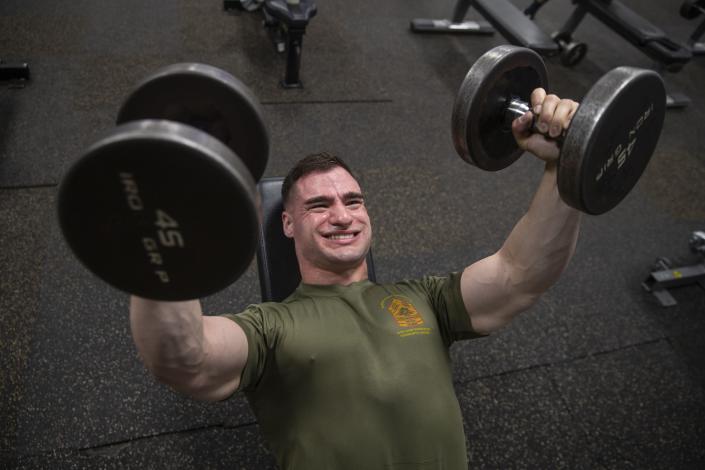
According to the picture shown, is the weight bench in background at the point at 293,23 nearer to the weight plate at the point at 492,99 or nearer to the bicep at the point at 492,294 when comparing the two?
the weight plate at the point at 492,99

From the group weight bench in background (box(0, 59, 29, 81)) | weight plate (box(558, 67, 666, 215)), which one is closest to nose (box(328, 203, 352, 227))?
weight plate (box(558, 67, 666, 215))

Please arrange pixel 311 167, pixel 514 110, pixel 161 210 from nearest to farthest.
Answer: pixel 161 210, pixel 514 110, pixel 311 167

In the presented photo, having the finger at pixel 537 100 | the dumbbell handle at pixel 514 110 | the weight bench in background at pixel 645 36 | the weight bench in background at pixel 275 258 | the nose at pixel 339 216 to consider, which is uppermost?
the finger at pixel 537 100

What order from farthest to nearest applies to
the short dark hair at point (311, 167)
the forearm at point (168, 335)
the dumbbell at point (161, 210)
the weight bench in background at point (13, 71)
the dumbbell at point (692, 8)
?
the dumbbell at point (692, 8) → the weight bench in background at point (13, 71) → the short dark hair at point (311, 167) → the forearm at point (168, 335) → the dumbbell at point (161, 210)

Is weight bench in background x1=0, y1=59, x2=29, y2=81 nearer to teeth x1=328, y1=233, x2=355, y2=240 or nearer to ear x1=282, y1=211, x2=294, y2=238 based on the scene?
ear x1=282, y1=211, x2=294, y2=238

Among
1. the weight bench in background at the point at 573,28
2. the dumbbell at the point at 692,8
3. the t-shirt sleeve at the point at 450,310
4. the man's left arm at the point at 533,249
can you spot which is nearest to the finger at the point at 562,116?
the man's left arm at the point at 533,249

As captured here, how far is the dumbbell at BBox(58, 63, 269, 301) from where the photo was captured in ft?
2.01

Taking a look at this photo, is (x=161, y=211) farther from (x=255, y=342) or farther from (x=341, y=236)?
(x=341, y=236)

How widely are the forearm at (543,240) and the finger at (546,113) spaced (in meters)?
0.09

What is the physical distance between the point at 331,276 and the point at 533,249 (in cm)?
49

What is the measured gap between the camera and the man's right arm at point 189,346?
78 cm

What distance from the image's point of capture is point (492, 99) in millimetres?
1126

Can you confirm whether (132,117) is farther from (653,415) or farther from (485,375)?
(653,415)

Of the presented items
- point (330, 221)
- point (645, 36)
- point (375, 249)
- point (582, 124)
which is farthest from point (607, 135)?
point (645, 36)
